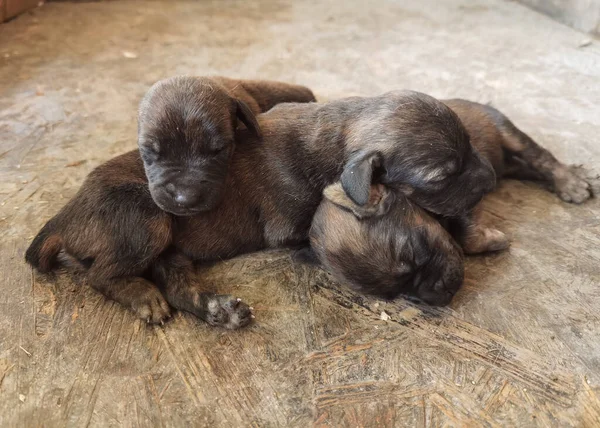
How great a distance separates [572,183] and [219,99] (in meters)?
3.00

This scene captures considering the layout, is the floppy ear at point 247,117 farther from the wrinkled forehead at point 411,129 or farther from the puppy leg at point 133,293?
the puppy leg at point 133,293

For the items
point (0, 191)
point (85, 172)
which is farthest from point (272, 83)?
point (0, 191)

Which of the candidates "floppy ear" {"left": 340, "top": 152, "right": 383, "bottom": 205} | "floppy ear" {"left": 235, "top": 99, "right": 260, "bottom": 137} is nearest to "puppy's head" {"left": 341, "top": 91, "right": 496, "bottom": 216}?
"floppy ear" {"left": 340, "top": 152, "right": 383, "bottom": 205}

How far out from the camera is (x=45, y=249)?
3816 mm

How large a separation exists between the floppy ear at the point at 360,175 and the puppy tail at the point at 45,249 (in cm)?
201

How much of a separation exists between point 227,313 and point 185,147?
1172 mm

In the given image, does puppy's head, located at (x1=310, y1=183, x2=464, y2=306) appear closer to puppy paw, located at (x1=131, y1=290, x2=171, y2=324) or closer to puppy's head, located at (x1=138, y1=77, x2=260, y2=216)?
puppy's head, located at (x1=138, y1=77, x2=260, y2=216)

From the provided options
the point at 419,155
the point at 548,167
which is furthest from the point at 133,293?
the point at 548,167

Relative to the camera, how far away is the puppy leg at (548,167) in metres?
4.62

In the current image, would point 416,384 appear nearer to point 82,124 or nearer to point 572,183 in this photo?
point 572,183

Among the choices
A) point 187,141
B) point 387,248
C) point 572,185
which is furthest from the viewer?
point 572,185

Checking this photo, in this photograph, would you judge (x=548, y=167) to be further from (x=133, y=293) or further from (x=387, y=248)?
(x=133, y=293)

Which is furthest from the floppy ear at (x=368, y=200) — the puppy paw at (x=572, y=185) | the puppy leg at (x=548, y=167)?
the puppy paw at (x=572, y=185)

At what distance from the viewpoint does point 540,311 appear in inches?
143
